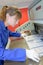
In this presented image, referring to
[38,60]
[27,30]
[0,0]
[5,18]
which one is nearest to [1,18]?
[5,18]

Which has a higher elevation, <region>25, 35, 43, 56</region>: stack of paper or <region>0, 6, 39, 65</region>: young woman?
<region>0, 6, 39, 65</region>: young woman

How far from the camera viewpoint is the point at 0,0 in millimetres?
4730

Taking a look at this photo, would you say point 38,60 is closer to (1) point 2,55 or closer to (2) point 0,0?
(1) point 2,55

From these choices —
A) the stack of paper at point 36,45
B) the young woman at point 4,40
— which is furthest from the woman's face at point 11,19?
the stack of paper at point 36,45

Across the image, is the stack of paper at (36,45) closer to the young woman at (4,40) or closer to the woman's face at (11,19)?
the young woman at (4,40)

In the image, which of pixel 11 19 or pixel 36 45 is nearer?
pixel 11 19

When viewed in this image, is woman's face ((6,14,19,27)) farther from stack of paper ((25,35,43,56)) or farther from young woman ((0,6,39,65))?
stack of paper ((25,35,43,56))

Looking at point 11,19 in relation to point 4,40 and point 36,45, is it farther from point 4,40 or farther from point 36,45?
point 36,45

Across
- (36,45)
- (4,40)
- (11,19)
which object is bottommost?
(36,45)

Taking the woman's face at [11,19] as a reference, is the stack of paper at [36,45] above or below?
below

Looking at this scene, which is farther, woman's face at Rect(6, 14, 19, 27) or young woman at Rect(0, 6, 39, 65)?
woman's face at Rect(6, 14, 19, 27)

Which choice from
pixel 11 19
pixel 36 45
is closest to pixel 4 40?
pixel 11 19

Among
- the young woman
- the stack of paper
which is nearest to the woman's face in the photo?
the young woman

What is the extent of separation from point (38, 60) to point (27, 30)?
214cm
